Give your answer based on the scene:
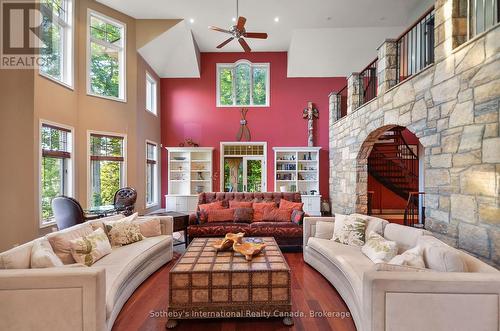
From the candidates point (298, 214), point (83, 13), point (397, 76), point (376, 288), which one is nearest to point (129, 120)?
point (83, 13)

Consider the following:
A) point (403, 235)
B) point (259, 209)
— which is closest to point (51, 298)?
point (403, 235)

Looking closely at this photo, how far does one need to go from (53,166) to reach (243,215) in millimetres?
3907

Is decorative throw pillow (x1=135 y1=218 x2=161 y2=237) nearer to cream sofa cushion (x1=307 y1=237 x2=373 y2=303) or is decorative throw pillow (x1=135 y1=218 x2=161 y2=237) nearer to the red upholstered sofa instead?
the red upholstered sofa

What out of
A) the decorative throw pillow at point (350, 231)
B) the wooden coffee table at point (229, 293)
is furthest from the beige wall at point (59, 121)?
the decorative throw pillow at point (350, 231)

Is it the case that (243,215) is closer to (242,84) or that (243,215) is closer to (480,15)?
(480,15)

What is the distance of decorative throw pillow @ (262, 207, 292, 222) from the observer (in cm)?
488

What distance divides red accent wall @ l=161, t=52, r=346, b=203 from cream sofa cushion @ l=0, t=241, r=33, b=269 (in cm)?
668

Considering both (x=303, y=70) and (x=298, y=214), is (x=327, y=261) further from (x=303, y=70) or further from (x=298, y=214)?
(x=303, y=70)

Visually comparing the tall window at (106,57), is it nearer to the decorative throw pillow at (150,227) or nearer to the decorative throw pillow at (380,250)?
the decorative throw pillow at (150,227)

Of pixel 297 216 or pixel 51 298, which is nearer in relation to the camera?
pixel 51 298

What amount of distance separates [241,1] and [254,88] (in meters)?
2.98

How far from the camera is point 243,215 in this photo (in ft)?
16.1

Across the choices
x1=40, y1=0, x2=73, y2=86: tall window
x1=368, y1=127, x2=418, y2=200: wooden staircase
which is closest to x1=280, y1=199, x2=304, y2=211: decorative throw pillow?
x1=368, y1=127, x2=418, y2=200: wooden staircase

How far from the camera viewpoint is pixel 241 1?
20.7 feet
